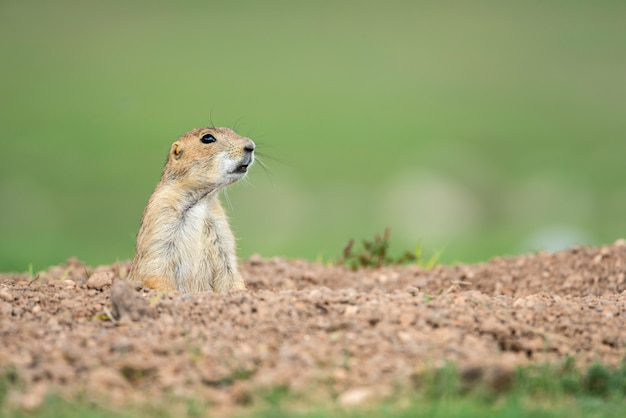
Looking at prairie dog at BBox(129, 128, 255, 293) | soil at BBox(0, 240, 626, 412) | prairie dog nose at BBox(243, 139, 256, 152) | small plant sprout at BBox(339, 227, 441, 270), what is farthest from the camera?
small plant sprout at BBox(339, 227, 441, 270)

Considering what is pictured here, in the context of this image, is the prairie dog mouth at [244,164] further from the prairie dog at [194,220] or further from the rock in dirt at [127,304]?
the rock in dirt at [127,304]

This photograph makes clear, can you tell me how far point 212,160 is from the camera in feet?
24.3

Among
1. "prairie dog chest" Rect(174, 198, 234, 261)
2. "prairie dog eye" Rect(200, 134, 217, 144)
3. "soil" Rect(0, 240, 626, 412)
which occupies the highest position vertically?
"prairie dog eye" Rect(200, 134, 217, 144)

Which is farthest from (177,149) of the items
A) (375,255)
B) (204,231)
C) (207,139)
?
(375,255)

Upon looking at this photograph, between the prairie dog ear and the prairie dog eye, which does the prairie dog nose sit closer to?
the prairie dog eye

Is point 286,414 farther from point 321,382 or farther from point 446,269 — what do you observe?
point 446,269

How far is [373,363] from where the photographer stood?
4.82 m

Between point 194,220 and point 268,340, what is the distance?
7.74 feet

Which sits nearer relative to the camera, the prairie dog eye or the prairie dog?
the prairie dog

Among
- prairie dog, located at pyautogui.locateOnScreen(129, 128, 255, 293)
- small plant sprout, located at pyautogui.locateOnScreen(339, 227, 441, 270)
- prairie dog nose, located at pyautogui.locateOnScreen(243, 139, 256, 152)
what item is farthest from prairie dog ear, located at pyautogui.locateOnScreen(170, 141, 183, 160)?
small plant sprout, located at pyautogui.locateOnScreen(339, 227, 441, 270)

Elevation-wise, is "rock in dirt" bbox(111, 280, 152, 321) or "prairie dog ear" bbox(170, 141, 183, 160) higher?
"prairie dog ear" bbox(170, 141, 183, 160)

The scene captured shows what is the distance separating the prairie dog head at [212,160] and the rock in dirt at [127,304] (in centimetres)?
198

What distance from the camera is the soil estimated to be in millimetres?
4590

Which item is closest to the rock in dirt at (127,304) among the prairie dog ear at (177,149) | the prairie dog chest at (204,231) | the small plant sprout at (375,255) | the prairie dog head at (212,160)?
the prairie dog chest at (204,231)
